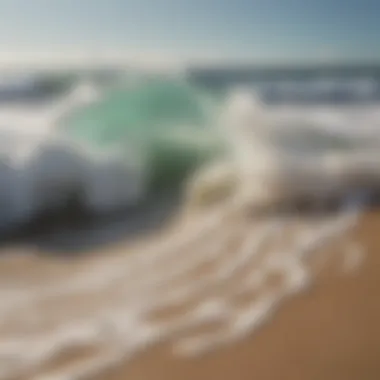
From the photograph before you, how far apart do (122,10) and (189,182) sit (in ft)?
0.93

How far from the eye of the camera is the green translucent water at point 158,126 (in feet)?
2.77

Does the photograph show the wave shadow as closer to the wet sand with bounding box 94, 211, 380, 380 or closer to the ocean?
the ocean

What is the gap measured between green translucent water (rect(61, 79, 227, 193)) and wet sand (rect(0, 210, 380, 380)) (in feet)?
0.60

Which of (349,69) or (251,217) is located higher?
(349,69)

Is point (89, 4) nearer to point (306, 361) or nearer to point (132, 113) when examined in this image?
point (132, 113)

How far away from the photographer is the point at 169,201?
85 centimetres

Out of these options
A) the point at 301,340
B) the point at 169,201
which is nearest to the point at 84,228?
the point at 169,201

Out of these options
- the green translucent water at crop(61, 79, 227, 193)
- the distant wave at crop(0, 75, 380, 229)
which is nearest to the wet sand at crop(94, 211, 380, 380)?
the distant wave at crop(0, 75, 380, 229)

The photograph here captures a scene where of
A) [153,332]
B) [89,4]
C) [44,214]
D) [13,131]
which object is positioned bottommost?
[153,332]

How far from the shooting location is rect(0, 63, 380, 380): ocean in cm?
81

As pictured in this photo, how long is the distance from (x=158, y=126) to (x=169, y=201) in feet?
0.38

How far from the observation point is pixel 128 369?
0.80 meters

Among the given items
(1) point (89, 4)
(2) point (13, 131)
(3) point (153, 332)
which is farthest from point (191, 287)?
(1) point (89, 4)

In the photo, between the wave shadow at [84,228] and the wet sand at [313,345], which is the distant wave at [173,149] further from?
the wet sand at [313,345]
